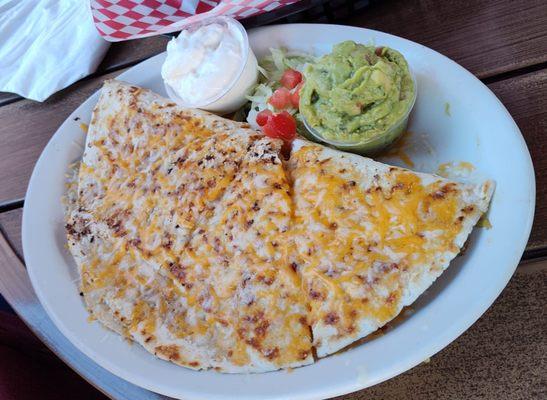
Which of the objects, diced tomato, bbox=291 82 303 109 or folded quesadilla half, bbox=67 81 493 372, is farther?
diced tomato, bbox=291 82 303 109

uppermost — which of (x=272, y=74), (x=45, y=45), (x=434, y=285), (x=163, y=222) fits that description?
(x=45, y=45)

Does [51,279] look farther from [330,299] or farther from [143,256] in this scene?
[330,299]

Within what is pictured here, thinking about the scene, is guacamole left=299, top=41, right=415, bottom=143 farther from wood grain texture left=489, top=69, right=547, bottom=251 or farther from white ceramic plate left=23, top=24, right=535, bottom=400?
wood grain texture left=489, top=69, right=547, bottom=251

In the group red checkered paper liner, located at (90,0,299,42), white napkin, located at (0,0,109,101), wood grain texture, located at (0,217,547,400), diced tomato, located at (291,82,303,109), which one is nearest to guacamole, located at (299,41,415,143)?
diced tomato, located at (291,82,303,109)

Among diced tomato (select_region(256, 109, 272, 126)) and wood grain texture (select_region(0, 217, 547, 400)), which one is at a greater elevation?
diced tomato (select_region(256, 109, 272, 126))

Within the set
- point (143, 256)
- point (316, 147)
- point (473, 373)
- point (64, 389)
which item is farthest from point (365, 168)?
point (64, 389)

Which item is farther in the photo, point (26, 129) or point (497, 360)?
point (26, 129)

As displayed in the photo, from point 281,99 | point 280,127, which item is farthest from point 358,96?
point 281,99

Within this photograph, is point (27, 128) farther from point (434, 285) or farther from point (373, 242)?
point (434, 285)
